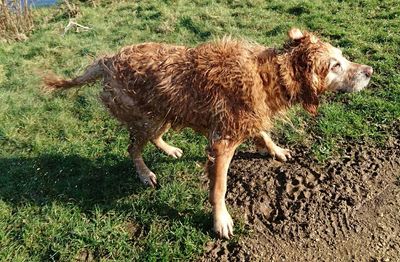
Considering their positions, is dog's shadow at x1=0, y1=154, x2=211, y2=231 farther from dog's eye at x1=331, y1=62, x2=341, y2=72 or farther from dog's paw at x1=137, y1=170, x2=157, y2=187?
dog's eye at x1=331, y1=62, x2=341, y2=72

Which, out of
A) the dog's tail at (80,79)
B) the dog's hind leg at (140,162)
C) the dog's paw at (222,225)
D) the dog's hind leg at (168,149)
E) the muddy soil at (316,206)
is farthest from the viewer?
the dog's hind leg at (168,149)

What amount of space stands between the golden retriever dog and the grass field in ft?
2.61

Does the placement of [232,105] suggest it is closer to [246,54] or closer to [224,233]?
[246,54]

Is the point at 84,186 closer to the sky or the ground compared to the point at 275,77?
closer to the ground

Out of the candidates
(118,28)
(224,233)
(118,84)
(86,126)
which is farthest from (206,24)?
(224,233)

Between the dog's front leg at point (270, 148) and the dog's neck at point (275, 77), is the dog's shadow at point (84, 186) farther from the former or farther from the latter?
the dog's neck at point (275, 77)

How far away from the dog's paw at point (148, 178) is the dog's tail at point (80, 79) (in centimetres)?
119

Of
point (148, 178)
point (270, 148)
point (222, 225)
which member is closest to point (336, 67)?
point (270, 148)

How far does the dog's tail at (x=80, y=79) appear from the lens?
478 centimetres

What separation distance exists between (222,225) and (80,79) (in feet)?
7.23

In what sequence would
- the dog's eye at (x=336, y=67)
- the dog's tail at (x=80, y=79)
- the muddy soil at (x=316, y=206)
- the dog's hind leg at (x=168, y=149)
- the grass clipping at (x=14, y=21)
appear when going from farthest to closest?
the grass clipping at (x=14, y=21)
the dog's hind leg at (x=168, y=149)
the dog's tail at (x=80, y=79)
the muddy soil at (x=316, y=206)
the dog's eye at (x=336, y=67)

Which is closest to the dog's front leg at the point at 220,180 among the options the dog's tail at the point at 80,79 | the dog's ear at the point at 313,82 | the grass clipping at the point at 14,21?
the dog's ear at the point at 313,82

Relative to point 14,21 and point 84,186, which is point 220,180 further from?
point 14,21

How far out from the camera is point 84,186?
5227 mm
